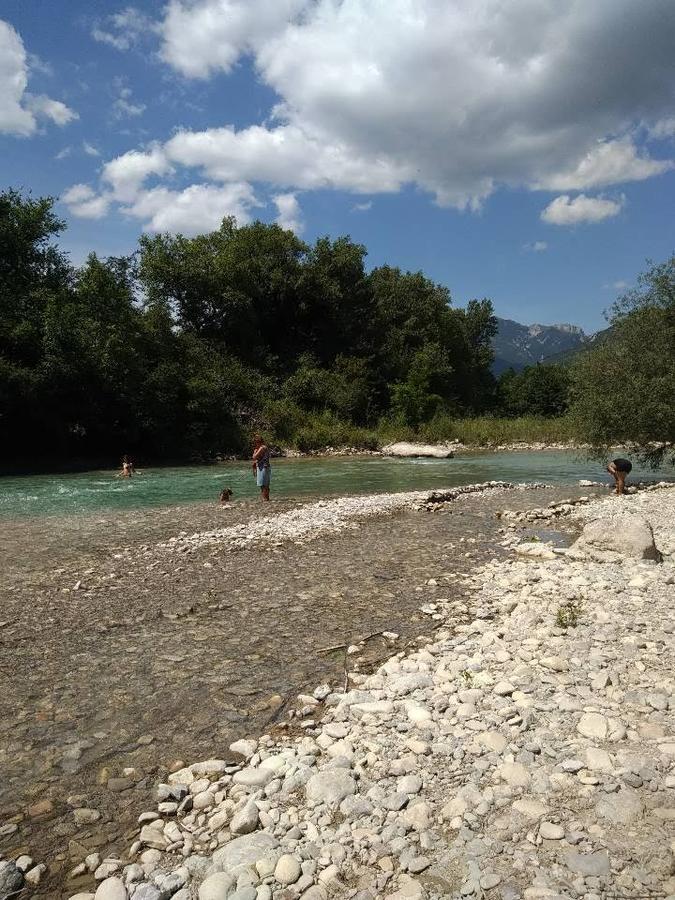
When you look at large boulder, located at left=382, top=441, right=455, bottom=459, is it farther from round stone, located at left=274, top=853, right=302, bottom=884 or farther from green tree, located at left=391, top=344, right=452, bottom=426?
round stone, located at left=274, top=853, right=302, bottom=884

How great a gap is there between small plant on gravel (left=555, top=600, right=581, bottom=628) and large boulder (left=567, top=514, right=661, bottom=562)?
8.85 ft

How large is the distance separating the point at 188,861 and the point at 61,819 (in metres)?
1.27

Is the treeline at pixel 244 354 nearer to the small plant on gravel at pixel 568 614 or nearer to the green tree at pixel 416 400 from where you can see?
the green tree at pixel 416 400

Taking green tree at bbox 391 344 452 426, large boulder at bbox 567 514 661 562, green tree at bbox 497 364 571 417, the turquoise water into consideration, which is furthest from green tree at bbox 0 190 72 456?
green tree at bbox 497 364 571 417

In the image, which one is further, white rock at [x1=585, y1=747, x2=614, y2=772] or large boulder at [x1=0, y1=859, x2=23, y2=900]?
white rock at [x1=585, y1=747, x2=614, y2=772]

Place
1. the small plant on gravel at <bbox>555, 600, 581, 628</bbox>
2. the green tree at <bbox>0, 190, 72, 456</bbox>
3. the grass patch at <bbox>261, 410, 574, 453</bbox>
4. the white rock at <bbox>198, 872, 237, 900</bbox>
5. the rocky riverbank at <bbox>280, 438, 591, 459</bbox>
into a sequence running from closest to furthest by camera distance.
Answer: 1. the white rock at <bbox>198, 872, 237, 900</bbox>
2. the small plant on gravel at <bbox>555, 600, 581, 628</bbox>
3. the green tree at <bbox>0, 190, 72, 456</bbox>
4. the rocky riverbank at <bbox>280, 438, 591, 459</bbox>
5. the grass patch at <bbox>261, 410, 574, 453</bbox>

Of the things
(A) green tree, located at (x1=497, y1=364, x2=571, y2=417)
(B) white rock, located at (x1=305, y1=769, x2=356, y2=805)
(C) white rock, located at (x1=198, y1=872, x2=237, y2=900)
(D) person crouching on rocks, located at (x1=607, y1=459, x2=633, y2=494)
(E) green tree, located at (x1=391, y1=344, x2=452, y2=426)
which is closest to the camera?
(C) white rock, located at (x1=198, y1=872, x2=237, y2=900)

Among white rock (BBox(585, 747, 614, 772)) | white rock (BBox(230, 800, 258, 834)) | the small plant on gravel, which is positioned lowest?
white rock (BBox(230, 800, 258, 834))

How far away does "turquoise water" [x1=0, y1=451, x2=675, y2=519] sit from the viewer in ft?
74.9

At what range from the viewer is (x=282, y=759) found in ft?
16.5

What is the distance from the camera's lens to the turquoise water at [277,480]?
899 inches

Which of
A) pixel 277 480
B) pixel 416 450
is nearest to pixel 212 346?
pixel 416 450

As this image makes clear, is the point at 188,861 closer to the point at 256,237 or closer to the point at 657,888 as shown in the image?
the point at 657,888

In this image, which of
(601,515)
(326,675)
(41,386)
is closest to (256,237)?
(41,386)
